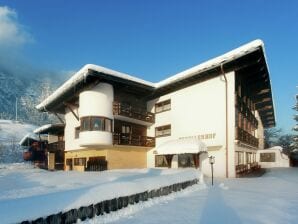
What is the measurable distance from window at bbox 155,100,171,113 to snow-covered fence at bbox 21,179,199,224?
1502 cm

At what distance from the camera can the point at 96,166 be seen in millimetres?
24156

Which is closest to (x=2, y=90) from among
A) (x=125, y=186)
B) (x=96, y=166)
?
(x=96, y=166)

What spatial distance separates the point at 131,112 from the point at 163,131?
13.4 ft

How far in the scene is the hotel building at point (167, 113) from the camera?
21188 millimetres

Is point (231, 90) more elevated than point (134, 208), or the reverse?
point (231, 90)

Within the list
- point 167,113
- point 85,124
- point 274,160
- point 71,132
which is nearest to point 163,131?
point 167,113

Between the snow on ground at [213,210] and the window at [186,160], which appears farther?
the window at [186,160]

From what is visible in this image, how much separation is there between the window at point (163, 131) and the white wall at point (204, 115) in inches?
17.2

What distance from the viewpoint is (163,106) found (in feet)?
90.5

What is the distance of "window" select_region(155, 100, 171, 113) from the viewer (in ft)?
88.4

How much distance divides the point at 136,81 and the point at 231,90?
834 cm

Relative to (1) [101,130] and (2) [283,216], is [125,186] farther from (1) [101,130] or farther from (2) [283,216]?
(1) [101,130]

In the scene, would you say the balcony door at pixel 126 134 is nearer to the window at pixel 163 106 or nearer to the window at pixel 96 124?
the window at pixel 96 124

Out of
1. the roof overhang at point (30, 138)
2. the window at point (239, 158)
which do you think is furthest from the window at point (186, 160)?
the roof overhang at point (30, 138)
